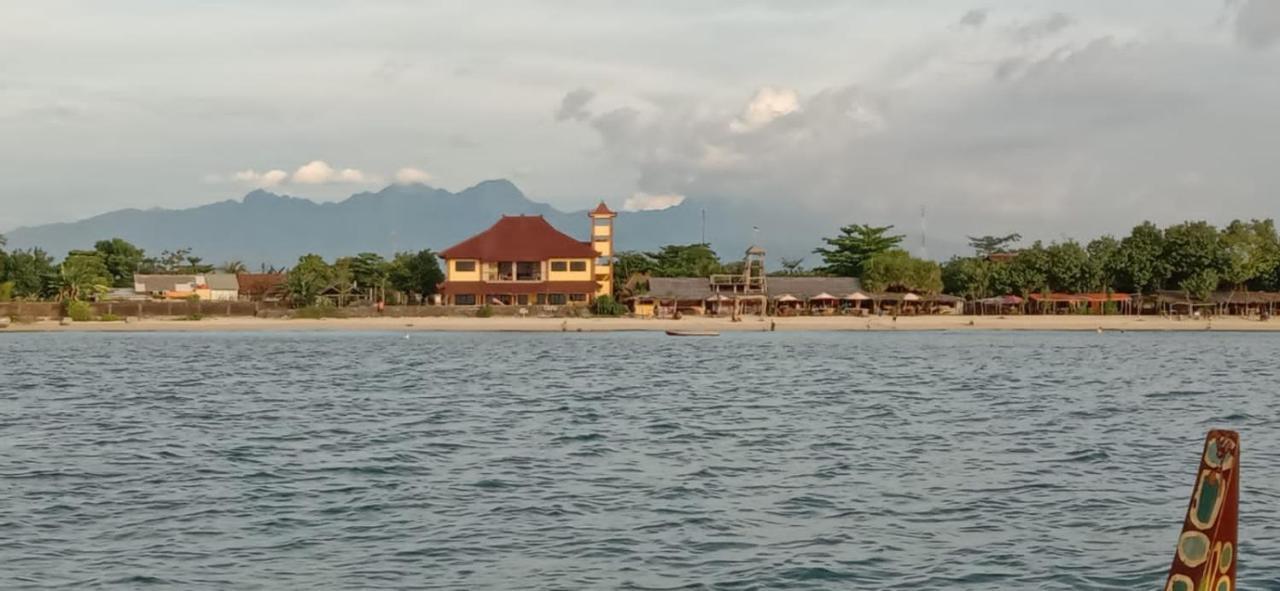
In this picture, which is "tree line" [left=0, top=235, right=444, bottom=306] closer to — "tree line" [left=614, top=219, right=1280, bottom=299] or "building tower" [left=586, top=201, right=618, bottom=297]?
"building tower" [left=586, top=201, right=618, bottom=297]

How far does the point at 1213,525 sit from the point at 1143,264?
3287 inches

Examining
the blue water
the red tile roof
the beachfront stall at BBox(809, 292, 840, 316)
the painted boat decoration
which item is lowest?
the blue water

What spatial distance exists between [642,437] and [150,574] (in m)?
11.4

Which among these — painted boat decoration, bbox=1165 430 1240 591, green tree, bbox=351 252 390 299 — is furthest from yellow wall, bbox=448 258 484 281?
painted boat decoration, bbox=1165 430 1240 591

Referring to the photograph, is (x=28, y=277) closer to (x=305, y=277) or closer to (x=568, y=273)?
(x=305, y=277)

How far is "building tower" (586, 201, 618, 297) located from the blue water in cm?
4838

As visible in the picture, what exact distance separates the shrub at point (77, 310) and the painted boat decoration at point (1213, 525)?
81.1m

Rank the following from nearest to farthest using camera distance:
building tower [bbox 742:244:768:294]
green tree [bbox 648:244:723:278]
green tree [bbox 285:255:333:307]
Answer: building tower [bbox 742:244:768:294]
green tree [bbox 285:255:333:307]
green tree [bbox 648:244:723:278]

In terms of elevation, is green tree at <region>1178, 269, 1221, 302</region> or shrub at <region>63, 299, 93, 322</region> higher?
green tree at <region>1178, 269, 1221, 302</region>

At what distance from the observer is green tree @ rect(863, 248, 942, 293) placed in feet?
280

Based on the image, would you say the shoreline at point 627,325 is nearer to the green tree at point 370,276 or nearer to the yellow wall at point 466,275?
the yellow wall at point 466,275

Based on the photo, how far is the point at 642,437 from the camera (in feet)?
73.3

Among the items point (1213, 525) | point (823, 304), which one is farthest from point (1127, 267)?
point (1213, 525)

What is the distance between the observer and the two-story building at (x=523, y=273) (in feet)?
278
